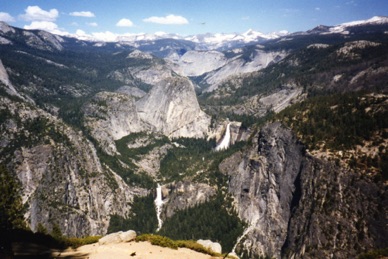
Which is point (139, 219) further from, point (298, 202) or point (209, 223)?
point (298, 202)

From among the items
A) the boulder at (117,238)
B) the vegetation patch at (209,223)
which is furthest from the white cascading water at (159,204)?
the boulder at (117,238)

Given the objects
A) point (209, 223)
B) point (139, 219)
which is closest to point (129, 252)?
A: point (209, 223)

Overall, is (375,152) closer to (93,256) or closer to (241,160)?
(241,160)

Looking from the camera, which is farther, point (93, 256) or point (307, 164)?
point (307, 164)

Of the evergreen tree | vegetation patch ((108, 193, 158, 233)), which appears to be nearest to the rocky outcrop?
vegetation patch ((108, 193, 158, 233))

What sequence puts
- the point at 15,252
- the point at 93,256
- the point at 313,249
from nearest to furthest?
the point at 15,252 < the point at 93,256 < the point at 313,249

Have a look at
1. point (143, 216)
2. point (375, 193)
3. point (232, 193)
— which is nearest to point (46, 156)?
point (143, 216)
